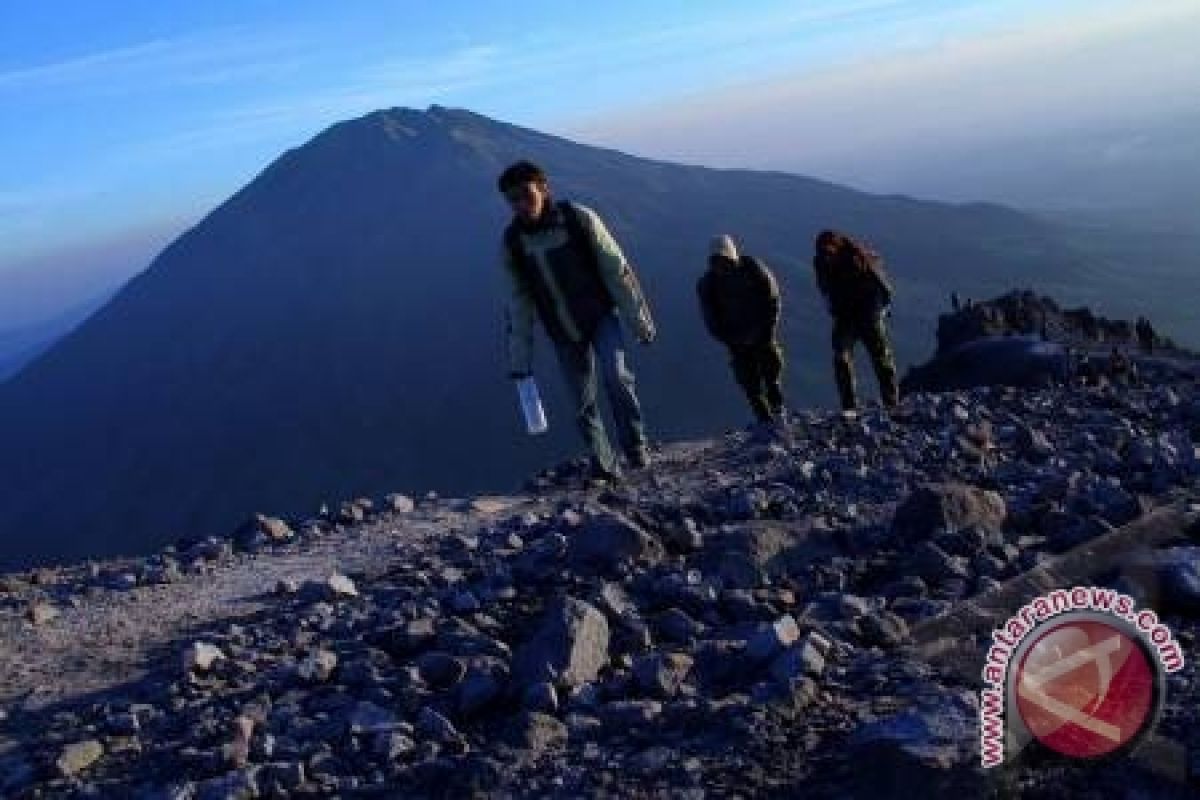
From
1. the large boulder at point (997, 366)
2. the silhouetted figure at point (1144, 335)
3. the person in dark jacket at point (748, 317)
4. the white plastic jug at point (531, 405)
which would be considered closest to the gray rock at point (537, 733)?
the white plastic jug at point (531, 405)

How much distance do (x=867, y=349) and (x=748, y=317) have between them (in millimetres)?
1694

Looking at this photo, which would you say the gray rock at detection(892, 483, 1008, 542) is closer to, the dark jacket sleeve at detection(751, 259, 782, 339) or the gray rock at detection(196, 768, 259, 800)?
the gray rock at detection(196, 768, 259, 800)

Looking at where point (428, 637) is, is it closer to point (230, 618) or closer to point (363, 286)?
point (230, 618)

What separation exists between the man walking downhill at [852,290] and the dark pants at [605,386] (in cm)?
341

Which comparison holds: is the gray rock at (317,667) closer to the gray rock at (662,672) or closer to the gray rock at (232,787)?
the gray rock at (232,787)

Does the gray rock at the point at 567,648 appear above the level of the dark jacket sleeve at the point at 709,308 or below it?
below

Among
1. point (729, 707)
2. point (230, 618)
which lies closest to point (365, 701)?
point (729, 707)

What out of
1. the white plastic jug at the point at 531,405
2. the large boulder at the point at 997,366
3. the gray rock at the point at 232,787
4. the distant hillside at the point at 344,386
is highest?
the white plastic jug at the point at 531,405

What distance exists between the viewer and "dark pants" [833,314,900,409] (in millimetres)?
13711

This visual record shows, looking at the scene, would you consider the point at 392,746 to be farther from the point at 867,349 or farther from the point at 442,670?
the point at 867,349

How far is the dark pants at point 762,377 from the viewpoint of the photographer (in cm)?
1343

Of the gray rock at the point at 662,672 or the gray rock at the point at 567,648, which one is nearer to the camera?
the gray rock at the point at 662,672

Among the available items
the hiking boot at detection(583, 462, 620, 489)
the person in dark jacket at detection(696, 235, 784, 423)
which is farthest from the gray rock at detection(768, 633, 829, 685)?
the person in dark jacket at detection(696, 235, 784, 423)

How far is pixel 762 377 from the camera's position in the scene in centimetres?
1356
